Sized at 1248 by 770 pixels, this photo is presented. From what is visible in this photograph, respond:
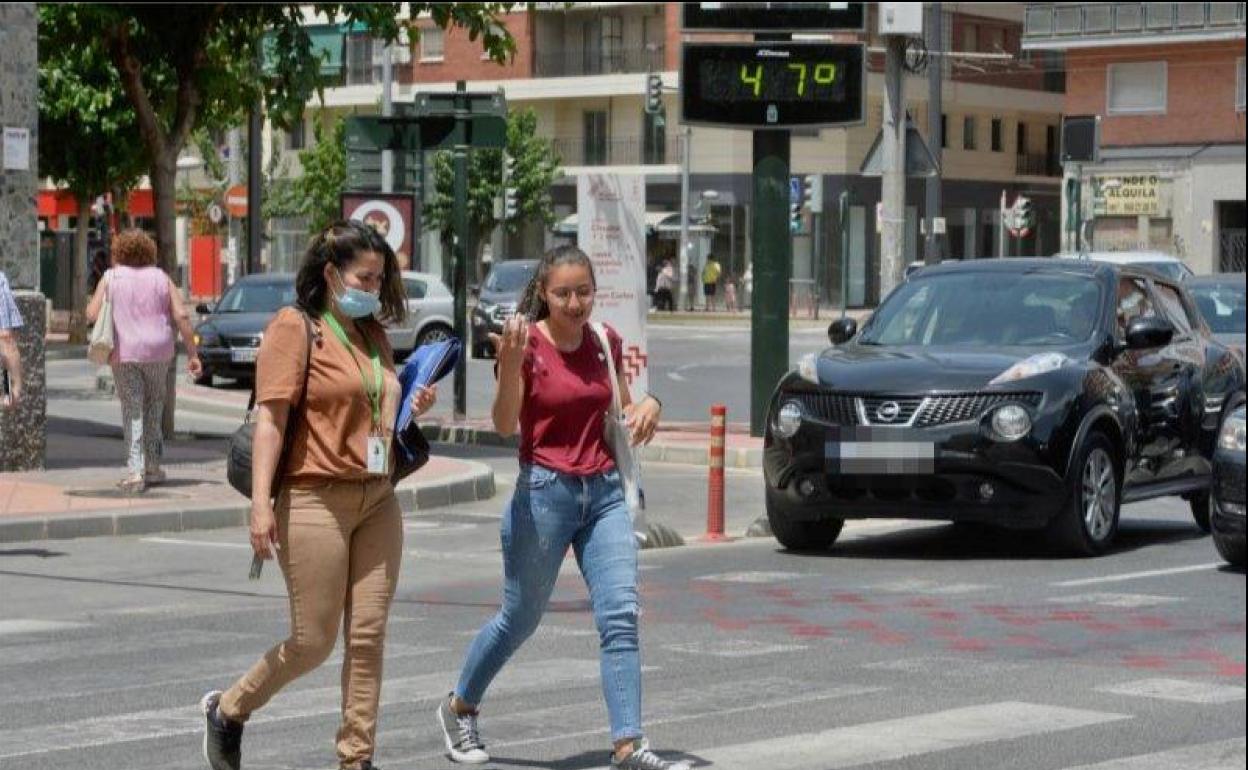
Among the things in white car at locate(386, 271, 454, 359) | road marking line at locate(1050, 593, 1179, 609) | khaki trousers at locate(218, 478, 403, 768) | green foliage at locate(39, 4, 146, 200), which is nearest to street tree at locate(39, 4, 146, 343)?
green foliage at locate(39, 4, 146, 200)

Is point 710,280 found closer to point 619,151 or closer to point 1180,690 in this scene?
point 619,151

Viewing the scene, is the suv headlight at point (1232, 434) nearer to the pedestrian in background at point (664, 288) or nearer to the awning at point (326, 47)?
the awning at point (326, 47)

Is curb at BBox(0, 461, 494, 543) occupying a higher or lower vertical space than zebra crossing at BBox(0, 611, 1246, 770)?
lower

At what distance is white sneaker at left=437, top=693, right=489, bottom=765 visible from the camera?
28.0ft

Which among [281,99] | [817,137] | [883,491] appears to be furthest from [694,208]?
[883,491]

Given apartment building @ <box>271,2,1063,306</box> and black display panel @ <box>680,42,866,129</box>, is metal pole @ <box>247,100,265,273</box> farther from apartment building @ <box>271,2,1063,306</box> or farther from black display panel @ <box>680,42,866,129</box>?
apartment building @ <box>271,2,1063,306</box>

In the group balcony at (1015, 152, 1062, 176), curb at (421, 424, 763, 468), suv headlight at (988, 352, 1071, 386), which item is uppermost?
balcony at (1015, 152, 1062, 176)

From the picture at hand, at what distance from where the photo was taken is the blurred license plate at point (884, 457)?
14.5 meters

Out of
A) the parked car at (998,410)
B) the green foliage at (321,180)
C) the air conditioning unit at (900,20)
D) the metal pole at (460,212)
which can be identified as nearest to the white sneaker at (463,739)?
the parked car at (998,410)

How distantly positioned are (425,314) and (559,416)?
3200 centimetres

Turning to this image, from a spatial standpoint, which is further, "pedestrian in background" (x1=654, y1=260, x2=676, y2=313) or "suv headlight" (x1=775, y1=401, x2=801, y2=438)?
"pedestrian in background" (x1=654, y1=260, x2=676, y2=313)

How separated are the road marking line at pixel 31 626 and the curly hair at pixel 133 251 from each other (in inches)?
241

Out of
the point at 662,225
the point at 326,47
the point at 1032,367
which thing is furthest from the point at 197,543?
the point at 662,225

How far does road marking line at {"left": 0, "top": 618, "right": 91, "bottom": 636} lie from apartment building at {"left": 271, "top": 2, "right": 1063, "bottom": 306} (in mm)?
62278
